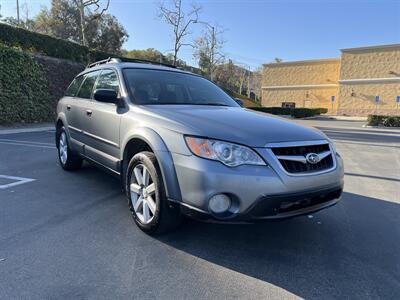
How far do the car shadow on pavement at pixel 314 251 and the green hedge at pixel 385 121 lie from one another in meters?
23.2

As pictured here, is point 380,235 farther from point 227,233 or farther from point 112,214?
point 112,214

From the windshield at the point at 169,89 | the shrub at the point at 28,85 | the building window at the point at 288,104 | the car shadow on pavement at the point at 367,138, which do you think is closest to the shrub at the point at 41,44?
the shrub at the point at 28,85

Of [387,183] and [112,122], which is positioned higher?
[112,122]

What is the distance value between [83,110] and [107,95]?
1.33 m

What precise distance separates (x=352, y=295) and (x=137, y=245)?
1.84 metres

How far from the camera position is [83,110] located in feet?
16.0

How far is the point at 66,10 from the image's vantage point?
4316cm

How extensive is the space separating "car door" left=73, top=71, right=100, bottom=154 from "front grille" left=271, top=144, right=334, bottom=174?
9.86 feet

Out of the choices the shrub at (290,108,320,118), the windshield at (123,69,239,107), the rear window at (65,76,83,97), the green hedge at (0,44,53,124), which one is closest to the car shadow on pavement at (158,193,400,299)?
the windshield at (123,69,239,107)

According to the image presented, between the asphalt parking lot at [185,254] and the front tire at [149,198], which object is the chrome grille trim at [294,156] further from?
the front tire at [149,198]

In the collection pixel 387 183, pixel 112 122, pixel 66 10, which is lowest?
pixel 387 183

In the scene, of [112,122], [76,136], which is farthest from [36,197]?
[112,122]

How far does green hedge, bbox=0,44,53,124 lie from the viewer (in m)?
13.9

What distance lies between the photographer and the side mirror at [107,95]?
12.2 ft
